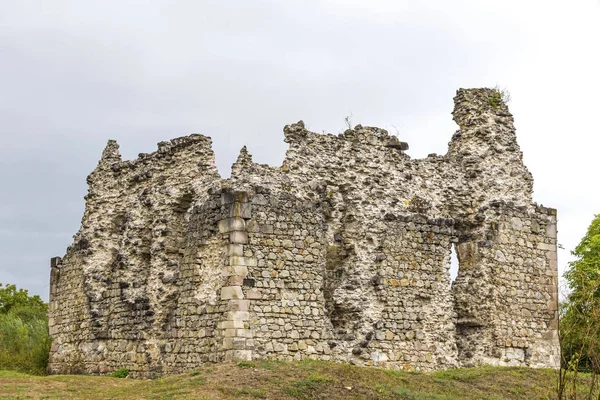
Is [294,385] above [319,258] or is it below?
below

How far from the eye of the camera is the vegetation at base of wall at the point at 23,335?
905 inches

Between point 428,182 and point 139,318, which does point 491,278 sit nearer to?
point 428,182

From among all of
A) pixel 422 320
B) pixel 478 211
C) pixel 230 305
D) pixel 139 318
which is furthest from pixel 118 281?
pixel 478 211

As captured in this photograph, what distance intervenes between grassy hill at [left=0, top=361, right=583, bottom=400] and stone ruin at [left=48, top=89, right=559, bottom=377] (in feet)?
3.06

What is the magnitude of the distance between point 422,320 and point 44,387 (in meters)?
7.38

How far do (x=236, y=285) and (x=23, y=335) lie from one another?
1390cm

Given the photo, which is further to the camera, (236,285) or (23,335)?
(23,335)

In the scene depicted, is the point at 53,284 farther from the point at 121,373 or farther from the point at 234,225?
the point at 234,225

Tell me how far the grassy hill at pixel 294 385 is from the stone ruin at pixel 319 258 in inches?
36.7

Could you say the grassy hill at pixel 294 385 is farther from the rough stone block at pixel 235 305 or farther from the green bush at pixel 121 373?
the rough stone block at pixel 235 305

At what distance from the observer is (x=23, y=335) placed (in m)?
28.3

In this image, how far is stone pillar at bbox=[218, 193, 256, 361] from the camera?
653 inches

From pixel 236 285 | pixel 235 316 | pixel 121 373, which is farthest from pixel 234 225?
pixel 121 373

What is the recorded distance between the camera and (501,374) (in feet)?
60.4
